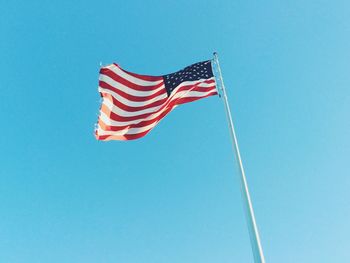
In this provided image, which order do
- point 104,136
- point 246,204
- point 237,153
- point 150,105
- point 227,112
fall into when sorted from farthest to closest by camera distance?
1. point 150,105
2. point 104,136
3. point 227,112
4. point 237,153
5. point 246,204

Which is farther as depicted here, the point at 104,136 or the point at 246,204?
the point at 104,136

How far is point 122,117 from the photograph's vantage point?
13.8 metres

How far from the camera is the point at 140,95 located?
14.3 meters

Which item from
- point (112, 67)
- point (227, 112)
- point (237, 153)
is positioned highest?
point (112, 67)

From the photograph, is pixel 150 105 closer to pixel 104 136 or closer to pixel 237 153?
pixel 104 136

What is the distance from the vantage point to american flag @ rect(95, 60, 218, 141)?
44.0ft

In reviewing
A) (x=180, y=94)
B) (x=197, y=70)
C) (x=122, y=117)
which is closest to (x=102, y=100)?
(x=122, y=117)

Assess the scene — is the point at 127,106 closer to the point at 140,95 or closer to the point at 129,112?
the point at 129,112

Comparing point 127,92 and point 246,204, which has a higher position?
point 127,92

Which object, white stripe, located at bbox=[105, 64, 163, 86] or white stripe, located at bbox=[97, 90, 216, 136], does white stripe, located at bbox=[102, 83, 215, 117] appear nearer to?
white stripe, located at bbox=[97, 90, 216, 136]

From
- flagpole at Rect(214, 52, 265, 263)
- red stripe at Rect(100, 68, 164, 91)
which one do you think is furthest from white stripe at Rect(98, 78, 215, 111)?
flagpole at Rect(214, 52, 265, 263)

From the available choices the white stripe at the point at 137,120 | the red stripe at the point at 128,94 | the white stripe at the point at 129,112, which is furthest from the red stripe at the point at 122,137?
the red stripe at the point at 128,94

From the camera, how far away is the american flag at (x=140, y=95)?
44.0ft

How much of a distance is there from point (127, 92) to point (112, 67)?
3.82 feet
